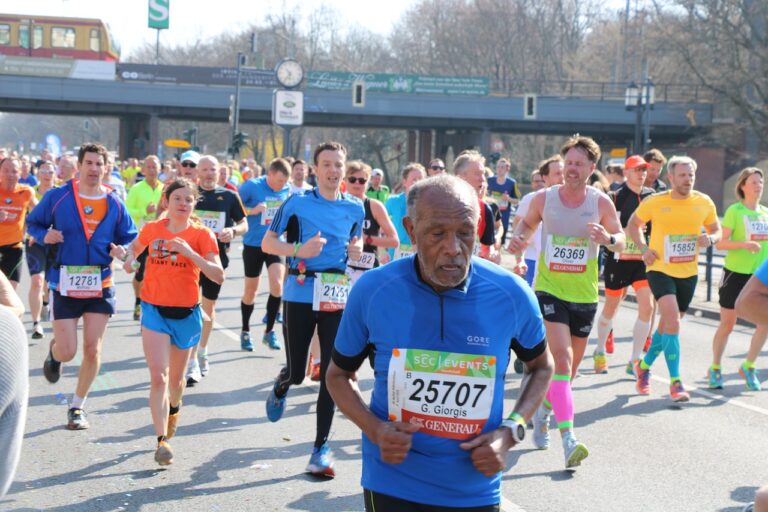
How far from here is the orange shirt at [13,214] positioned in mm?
11523

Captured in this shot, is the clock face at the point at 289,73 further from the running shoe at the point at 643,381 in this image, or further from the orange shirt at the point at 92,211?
the orange shirt at the point at 92,211

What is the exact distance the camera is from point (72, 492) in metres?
6.14

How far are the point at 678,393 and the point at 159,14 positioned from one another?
55.2m

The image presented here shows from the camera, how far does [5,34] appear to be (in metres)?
56.3

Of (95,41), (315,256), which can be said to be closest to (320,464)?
(315,256)

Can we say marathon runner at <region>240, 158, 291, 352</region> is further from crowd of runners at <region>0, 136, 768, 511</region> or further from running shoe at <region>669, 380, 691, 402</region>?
running shoe at <region>669, 380, 691, 402</region>

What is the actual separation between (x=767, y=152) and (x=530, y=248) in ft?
138

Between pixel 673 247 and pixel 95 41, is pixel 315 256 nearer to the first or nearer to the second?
pixel 673 247

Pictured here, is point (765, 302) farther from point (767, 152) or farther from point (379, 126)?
point (379, 126)

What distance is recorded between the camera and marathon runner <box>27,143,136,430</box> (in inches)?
304

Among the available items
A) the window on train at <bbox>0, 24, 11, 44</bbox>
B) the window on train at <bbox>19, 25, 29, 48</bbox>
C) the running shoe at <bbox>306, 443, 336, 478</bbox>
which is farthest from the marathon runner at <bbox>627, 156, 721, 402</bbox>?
the window on train at <bbox>0, 24, 11, 44</bbox>

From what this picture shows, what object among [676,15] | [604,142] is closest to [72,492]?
[676,15]

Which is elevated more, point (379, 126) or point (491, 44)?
point (491, 44)

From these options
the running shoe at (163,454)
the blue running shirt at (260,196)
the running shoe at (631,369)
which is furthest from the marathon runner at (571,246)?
the blue running shirt at (260,196)
